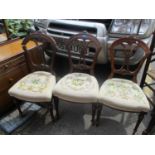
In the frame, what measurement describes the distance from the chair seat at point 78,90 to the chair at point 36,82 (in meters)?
0.10

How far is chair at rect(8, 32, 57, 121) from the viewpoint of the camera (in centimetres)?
149

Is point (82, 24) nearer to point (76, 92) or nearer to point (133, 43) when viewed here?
point (133, 43)

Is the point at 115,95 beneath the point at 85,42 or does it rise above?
beneath

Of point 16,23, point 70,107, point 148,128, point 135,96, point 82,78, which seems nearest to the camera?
point 135,96

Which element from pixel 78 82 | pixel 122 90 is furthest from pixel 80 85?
pixel 122 90

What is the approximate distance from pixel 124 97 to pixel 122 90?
0.35ft

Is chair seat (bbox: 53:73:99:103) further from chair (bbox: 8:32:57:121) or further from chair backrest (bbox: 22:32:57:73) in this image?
chair backrest (bbox: 22:32:57:73)

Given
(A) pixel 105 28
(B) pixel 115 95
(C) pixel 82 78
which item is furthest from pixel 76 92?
(A) pixel 105 28

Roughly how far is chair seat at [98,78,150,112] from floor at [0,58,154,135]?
40 cm

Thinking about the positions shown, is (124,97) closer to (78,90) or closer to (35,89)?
(78,90)

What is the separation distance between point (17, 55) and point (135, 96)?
1.29 meters

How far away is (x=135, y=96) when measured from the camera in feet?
4.70

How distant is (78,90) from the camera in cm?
151

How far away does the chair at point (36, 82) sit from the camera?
149 cm
